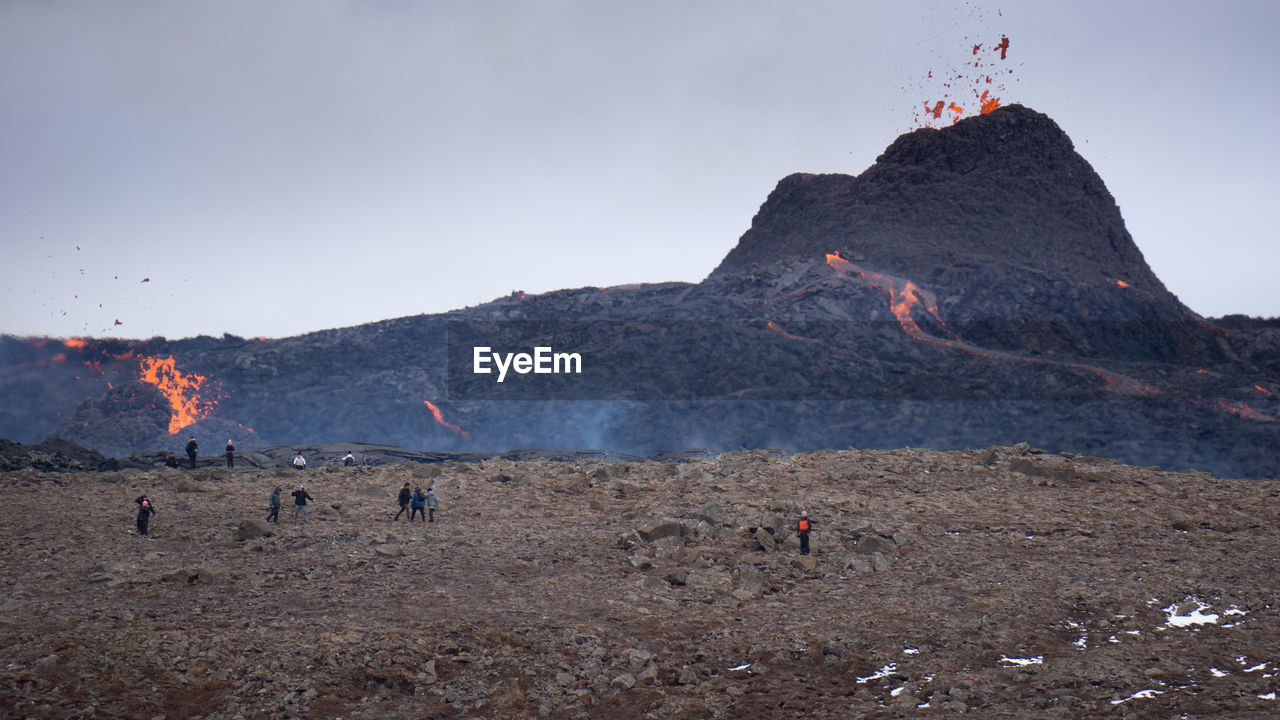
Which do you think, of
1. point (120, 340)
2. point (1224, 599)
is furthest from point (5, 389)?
point (1224, 599)

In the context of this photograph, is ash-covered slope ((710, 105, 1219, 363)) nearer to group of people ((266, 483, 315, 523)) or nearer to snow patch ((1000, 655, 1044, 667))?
group of people ((266, 483, 315, 523))

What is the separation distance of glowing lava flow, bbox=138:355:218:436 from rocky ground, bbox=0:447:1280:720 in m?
41.5

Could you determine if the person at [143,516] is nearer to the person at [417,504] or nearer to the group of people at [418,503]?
the group of people at [418,503]

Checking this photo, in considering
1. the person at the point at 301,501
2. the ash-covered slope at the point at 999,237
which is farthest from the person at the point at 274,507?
the ash-covered slope at the point at 999,237

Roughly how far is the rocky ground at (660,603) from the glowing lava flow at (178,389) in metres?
41.5

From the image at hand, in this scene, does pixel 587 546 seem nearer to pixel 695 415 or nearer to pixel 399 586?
pixel 399 586

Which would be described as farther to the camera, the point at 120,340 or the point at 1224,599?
the point at 120,340

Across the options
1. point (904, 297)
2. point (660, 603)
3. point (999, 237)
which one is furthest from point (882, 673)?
point (999, 237)

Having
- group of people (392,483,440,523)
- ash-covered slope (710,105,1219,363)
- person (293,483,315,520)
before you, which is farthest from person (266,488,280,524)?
ash-covered slope (710,105,1219,363)

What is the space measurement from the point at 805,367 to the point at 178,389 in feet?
166

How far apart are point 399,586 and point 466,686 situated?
4656 millimetres

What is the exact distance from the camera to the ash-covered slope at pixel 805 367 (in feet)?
187

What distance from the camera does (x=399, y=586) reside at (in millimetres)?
16922

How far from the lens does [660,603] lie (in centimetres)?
1622
